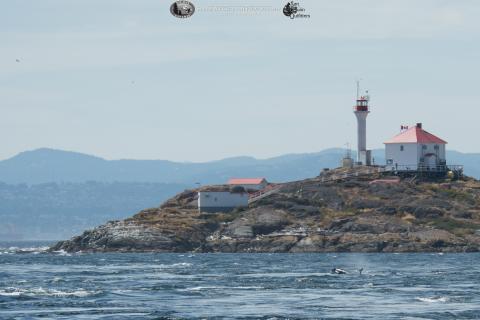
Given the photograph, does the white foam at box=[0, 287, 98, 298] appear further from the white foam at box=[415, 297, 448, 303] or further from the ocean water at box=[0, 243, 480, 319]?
the white foam at box=[415, 297, 448, 303]

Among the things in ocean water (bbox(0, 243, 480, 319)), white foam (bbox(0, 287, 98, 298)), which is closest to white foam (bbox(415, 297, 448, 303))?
ocean water (bbox(0, 243, 480, 319))

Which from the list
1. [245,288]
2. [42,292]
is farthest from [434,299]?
[42,292]

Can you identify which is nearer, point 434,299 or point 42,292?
point 434,299

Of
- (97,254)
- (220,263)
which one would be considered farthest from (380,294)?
(97,254)

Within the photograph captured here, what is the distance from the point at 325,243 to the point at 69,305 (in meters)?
96.3

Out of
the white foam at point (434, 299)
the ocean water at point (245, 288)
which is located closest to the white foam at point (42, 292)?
the ocean water at point (245, 288)

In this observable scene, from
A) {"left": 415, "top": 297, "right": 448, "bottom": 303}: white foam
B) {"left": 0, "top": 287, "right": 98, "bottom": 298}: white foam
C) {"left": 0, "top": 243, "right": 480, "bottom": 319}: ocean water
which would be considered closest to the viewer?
{"left": 0, "top": 243, "right": 480, "bottom": 319}: ocean water

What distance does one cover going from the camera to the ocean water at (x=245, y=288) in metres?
92.5

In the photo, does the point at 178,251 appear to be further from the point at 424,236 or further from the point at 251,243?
the point at 424,236

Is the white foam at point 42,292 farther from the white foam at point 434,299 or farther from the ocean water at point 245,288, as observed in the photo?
the white foam at point 434,299

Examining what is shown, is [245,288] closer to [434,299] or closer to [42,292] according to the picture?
[42,292]

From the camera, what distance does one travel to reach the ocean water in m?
92.5

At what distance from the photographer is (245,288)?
375 feet

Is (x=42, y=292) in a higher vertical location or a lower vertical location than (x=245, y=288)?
lower
